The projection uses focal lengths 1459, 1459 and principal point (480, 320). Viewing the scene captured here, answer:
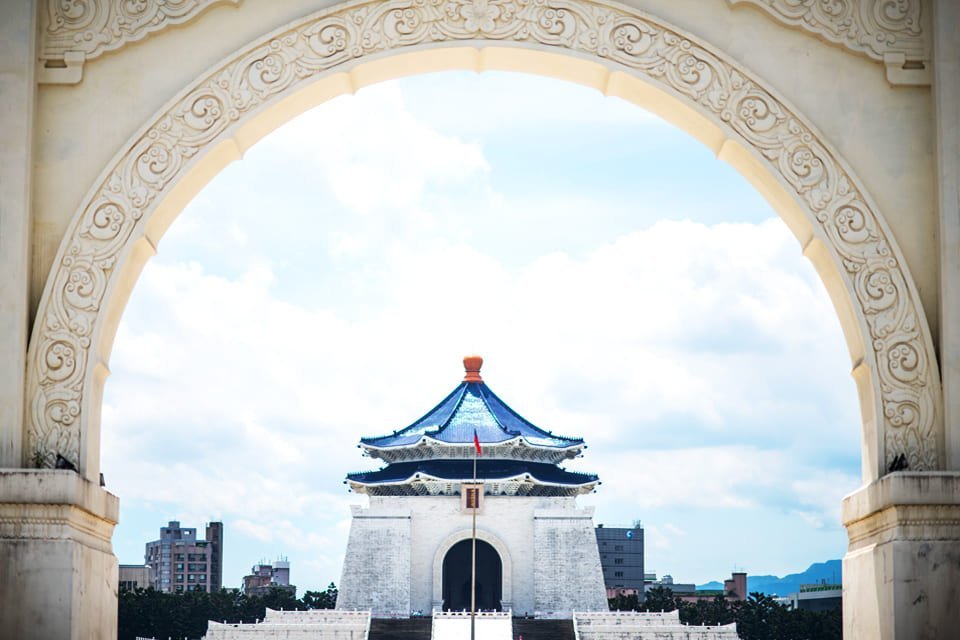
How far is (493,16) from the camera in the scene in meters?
→ 7.12

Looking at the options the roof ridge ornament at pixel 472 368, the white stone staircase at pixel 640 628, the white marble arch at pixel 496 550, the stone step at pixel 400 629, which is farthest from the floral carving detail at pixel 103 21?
the roof ridge ornament at pixel 472 368

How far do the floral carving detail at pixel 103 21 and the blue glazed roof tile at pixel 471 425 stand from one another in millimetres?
36383

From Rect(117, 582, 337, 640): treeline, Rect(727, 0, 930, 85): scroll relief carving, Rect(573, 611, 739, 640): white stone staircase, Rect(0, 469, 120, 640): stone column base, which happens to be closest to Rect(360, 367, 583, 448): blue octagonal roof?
Rect(117, 582, 337, 640): treeline

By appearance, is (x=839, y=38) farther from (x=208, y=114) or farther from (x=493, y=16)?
(x=208, y=114)

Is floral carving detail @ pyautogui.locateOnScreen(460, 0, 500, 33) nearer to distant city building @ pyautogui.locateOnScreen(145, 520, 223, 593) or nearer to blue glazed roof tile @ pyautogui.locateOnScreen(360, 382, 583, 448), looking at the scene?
blue glazed roof tile @ pyautogui.locateOnScreen(360, 382, 583, 448)

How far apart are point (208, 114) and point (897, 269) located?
3.36 m

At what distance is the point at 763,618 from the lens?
123ft

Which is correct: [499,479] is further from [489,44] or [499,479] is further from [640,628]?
[489,44]

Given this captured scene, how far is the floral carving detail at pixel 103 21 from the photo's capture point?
23.1 feet

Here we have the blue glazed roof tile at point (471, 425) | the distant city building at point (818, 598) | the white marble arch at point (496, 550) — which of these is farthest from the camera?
the distant city building at point (818, 598)

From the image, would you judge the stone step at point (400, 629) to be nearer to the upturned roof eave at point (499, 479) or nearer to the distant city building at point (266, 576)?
the upturned roof eave at point (499, 479)

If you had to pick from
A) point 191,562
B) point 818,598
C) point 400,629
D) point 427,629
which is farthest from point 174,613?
point 191,562

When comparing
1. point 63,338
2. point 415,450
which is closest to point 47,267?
point 63,338

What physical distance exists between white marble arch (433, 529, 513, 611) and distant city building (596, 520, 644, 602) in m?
25.7
